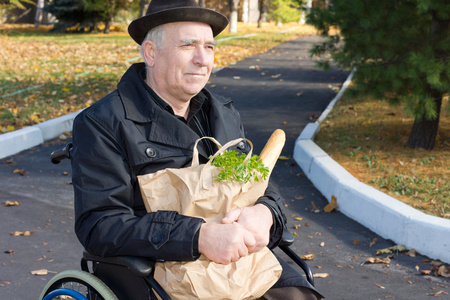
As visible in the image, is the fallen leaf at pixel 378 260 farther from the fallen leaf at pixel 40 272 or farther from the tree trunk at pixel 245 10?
the tree trunk at pixel 245 10

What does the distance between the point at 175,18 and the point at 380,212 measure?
3.25 metres

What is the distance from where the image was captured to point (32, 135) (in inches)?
316

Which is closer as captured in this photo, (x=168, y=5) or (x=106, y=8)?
(x=168, y=5)

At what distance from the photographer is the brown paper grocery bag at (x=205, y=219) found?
221 cm

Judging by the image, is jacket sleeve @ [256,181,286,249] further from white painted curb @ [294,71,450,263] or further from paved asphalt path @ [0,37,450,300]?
white painted curb @ [294,71,450,263]

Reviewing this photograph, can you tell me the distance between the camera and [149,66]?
2715 mm

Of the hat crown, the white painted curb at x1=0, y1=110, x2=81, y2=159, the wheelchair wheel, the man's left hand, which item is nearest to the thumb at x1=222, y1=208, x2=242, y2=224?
the man's left hand

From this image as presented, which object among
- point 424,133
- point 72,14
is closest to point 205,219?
point 424,133

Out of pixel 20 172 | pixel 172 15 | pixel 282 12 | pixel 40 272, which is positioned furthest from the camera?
pixel 282 12

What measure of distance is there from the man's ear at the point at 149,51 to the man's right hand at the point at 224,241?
0.88 metres

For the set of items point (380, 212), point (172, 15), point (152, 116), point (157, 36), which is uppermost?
point (172, 15)

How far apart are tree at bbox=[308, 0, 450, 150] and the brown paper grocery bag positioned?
425 cm

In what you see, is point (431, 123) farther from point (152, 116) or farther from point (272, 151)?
point (152, 116)

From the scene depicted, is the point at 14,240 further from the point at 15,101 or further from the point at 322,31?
the point at 15,101
